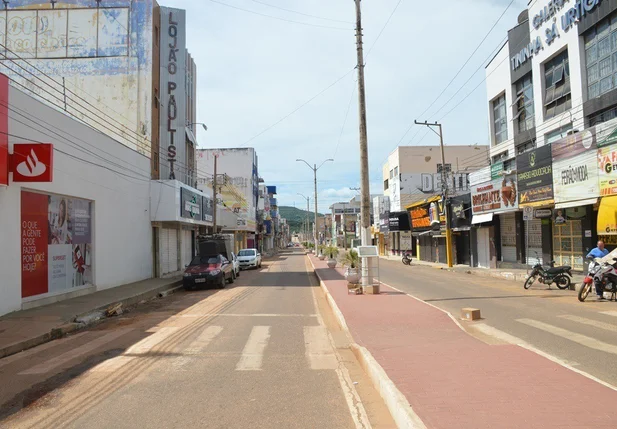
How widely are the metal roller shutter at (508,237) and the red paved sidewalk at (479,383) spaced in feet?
65.9

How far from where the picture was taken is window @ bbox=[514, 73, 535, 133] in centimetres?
2578

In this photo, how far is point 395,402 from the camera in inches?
189

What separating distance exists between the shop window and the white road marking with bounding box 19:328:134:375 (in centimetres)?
1966

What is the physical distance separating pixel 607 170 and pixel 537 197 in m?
5.11

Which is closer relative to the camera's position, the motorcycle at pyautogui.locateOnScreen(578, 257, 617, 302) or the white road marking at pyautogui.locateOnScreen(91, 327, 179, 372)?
the white road marking at pyautogui.locateOnScreen(91, 327, 179, 372)

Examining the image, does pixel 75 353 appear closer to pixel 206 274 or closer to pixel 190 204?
pixel 206 274

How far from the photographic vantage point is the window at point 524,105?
25781 millimetres

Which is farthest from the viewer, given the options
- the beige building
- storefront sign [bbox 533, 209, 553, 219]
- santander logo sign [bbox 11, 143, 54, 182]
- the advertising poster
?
the beige building

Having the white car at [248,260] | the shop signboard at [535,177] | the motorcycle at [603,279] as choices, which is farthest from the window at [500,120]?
the white car at [248,260]

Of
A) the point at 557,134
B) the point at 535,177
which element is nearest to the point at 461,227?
the point at 535,177

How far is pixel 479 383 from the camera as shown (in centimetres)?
544

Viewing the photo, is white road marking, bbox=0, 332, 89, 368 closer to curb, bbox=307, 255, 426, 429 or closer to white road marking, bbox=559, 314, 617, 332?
curb, bbox=307, 255, 426, 429

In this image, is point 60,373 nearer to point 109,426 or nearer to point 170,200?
point 109,426

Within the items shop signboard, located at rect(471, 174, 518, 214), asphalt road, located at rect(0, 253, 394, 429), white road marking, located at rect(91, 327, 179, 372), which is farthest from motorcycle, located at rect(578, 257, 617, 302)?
shop signboard, located at rect(471, 174, 518, 214)
